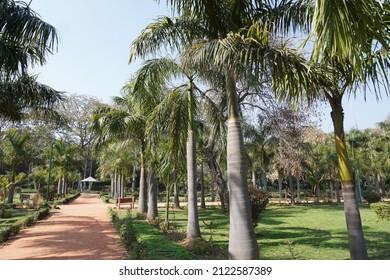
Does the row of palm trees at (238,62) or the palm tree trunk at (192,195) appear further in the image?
the palm tree trunk at (192,195)

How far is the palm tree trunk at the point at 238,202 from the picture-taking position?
556 centimetres

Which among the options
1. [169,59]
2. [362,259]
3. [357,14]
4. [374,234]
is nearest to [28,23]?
[169,59]

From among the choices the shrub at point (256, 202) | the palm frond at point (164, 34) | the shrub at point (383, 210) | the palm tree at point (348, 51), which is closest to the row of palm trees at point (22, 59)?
the palm frond at point (164, 34)

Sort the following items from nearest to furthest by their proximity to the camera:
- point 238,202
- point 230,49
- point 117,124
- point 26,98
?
1. point 230,49
2. point 238,202
3. point 26,98
4. point 117,124

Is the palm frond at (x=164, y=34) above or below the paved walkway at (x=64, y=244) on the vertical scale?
above

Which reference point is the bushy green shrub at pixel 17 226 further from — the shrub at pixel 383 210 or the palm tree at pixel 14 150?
the shrub at pixel 383 210

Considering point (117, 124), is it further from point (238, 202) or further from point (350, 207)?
point (350, 207)

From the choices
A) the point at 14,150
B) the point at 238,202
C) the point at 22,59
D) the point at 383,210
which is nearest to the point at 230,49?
the point at 238,202

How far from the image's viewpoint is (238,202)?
5.73 meters

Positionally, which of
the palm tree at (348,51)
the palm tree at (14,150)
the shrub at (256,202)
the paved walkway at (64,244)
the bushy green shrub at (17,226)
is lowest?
the paved walkway at (64,244)

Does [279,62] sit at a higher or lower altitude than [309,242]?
higher

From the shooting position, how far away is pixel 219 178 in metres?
19.2

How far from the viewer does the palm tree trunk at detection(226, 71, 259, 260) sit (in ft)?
18.2

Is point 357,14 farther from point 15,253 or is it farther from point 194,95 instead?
point 15,253
